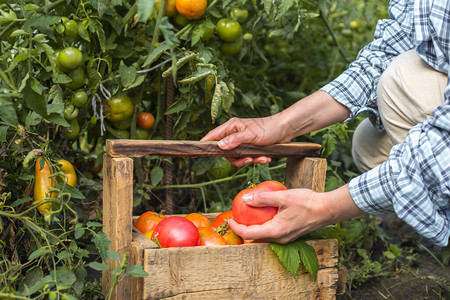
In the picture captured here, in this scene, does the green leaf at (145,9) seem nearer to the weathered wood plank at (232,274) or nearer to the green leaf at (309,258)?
the weathered wood plank at (232,274)

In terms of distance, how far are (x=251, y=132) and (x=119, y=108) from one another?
51 centimetres

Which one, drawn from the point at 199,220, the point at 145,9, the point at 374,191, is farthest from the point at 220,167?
the point at 145,9

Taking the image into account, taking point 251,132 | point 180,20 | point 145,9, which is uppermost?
point 145,9

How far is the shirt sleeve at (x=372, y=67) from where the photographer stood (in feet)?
5.15

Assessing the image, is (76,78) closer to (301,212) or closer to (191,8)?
(191,8)

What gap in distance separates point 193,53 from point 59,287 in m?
0.81

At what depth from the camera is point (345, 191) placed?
120 centimetres

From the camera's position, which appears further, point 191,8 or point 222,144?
point 191,8

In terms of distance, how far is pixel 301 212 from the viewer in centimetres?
121

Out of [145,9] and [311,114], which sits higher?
[145,9]

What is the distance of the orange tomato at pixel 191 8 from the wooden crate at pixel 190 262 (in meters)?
0.51

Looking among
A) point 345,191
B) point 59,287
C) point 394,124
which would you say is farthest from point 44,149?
point 394,124

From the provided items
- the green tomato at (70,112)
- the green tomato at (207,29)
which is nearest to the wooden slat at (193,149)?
the green tomato at (70,112)

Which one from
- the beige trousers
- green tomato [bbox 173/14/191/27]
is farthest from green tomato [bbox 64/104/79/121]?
the beige trousers
